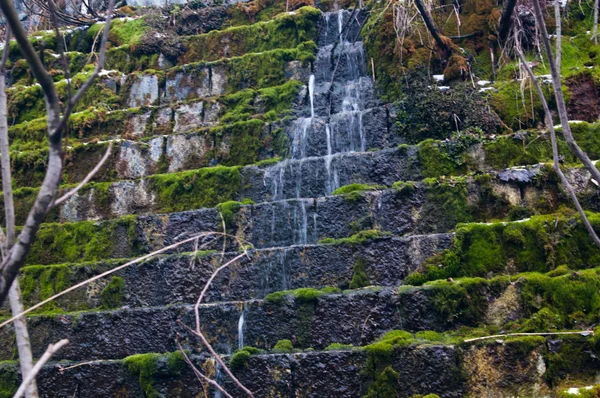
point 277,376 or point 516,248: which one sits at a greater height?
point 516,248

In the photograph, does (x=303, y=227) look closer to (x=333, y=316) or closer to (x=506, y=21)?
(x=333, y=316)

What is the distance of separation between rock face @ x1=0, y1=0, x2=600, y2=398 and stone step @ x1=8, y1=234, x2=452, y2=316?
0.01 m

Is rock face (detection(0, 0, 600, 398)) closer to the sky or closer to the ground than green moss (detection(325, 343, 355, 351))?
closer to the sky

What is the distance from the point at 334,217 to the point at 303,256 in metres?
0.79

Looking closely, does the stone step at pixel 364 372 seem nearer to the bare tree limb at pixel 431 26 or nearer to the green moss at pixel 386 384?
the green moss at pixel 386 384

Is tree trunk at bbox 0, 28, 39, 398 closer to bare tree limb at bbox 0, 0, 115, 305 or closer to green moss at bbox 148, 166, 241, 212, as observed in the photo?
bare tree limb at bbox 0, 0, 115, 305

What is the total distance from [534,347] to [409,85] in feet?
16.7

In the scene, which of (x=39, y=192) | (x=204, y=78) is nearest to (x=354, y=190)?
(x=204, y=78)

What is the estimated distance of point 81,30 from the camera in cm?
1358

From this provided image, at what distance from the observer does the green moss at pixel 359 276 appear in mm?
6391

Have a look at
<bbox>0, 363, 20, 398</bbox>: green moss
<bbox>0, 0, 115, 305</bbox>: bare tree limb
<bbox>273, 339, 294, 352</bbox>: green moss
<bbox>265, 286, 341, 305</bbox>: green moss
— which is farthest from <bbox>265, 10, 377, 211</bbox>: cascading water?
<bbox>0, 0, 115, 305</bbox>: bare tree limb

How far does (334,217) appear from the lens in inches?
285

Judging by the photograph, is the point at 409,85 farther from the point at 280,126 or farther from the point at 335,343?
the point at 335,343

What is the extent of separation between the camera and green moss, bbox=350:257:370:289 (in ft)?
21.0
